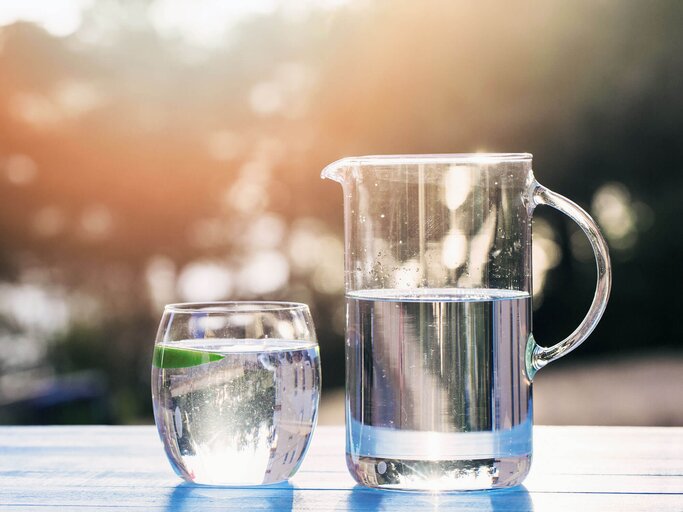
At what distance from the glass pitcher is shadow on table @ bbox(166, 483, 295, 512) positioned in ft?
0.24

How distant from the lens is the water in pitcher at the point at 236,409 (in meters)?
0.86

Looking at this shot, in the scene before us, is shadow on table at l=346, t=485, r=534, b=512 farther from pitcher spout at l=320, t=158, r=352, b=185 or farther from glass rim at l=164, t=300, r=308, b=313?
pitcher spout at l=320, t=158, r=352, b=185

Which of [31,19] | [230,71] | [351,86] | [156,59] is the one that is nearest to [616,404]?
[351,86]

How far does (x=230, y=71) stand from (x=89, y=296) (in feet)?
3.99

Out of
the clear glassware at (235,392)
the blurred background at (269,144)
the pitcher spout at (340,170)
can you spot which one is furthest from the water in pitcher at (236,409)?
the blurred background at (269,144)

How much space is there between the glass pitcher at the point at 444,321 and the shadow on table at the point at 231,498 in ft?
0.24

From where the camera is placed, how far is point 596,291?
0.89 meters

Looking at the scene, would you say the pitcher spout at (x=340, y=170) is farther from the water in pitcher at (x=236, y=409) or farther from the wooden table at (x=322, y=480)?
the wooden table at (x=322, y=480)

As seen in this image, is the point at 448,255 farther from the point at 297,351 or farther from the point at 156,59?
the point at 156,59

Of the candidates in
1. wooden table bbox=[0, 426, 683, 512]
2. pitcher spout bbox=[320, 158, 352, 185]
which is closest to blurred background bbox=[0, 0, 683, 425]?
wooden table bbox=[0, 426, 683, 512]

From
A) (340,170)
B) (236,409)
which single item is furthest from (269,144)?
(236,409)

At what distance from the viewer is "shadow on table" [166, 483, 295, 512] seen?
840mm

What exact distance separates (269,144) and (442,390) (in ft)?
12.4

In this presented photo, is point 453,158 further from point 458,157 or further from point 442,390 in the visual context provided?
point 442,390
